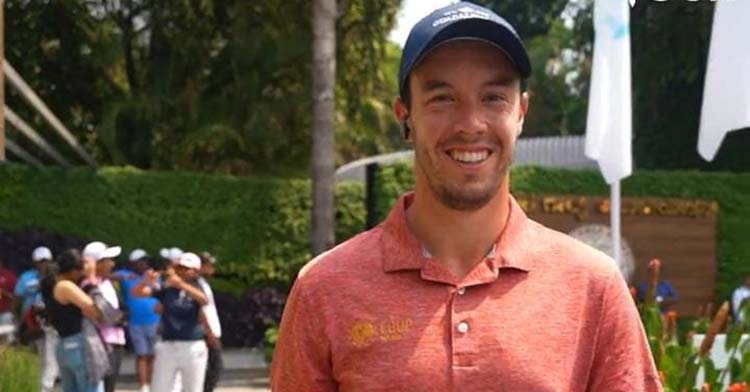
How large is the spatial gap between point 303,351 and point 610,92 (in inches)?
396

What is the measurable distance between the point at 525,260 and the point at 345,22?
26.1 m

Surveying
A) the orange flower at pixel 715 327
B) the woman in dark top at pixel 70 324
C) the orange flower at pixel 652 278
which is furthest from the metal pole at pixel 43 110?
the orange flower at pixel 715 327

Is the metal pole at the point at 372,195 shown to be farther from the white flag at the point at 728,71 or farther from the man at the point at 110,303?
the white flag at the point at 728,71

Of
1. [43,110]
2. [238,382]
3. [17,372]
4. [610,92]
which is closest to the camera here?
[17,372]

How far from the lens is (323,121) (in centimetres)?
2212

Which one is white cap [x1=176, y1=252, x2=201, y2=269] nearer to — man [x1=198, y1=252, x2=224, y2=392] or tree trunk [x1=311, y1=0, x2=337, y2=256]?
man [x1=198, y1=252, x2=224, y2=392]

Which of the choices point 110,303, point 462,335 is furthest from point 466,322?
point 110,303

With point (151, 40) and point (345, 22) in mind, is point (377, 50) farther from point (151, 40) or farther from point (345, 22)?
point (151, 40)

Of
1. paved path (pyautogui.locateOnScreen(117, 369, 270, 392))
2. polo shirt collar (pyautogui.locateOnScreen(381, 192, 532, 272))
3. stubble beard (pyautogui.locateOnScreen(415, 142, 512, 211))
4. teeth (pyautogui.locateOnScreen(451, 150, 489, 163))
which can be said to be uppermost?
teeth (pyautogui.locateOnScreen(451, 150, 489, 163))

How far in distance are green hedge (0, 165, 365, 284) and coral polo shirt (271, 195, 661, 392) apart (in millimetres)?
22879

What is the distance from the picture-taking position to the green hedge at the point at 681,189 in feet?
83.4

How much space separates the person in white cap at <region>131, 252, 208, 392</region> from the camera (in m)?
14.0

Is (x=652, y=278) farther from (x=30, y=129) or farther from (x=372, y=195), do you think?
(x=30, y=129)

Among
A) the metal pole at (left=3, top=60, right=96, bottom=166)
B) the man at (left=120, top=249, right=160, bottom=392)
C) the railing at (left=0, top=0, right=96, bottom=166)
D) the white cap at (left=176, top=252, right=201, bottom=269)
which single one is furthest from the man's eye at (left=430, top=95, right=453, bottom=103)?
the metal pole at (left=3, top=60, right=96, bottom=166)
